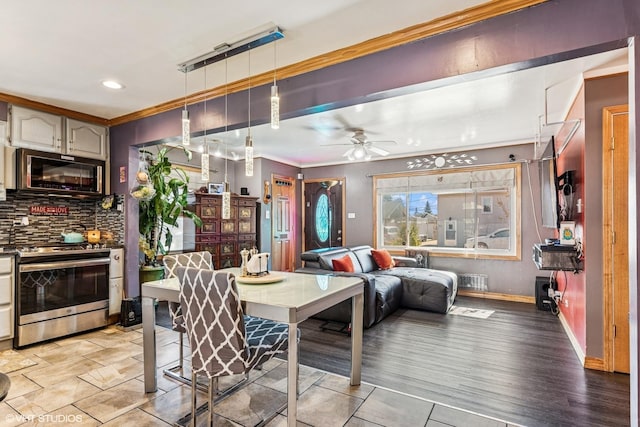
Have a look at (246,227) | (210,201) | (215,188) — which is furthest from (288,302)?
(246,227)

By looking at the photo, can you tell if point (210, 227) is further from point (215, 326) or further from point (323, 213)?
point (215, 326)

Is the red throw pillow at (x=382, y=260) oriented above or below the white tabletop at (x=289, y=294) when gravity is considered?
below

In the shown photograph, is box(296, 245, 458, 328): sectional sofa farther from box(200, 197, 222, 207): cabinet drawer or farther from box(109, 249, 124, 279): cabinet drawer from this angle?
box(109, 249, 124, 279): cabinet drawer

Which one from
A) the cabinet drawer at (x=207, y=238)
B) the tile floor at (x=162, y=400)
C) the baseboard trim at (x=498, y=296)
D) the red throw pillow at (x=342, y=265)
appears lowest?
the baseboard trim at (x=498, y=296)

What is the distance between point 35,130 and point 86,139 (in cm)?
49

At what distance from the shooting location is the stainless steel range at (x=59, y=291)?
316 cm

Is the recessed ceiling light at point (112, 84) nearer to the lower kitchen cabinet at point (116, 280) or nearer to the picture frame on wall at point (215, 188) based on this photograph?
the lower kitchen cabinet at point (116, 280)

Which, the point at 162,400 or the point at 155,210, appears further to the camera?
the point at 155,210

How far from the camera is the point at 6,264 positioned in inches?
121

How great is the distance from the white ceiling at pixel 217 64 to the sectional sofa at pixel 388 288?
181cm

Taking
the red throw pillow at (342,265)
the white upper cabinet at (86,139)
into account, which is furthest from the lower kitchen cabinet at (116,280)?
the red throw pillow at (342,265)

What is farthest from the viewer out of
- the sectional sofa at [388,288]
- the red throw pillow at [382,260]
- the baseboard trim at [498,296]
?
the red throw pillow at [382,260]

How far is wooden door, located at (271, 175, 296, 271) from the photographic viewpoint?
6.63 m

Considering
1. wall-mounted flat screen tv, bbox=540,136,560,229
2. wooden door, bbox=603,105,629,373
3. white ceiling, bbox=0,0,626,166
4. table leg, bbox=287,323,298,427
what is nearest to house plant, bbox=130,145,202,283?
white ceiling, bbox=0,0,626,166
